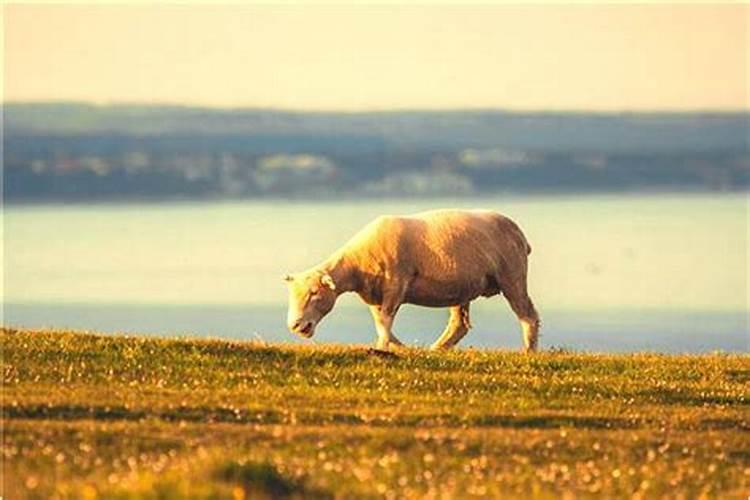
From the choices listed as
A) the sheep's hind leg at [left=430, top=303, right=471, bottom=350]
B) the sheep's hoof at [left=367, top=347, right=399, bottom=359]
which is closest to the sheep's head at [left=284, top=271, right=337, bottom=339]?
the sheep's hind leg at [left=430, top=303, right=471, bottom=350]

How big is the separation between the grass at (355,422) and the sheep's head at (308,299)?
13.8 ft

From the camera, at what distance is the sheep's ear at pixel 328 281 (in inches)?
1542

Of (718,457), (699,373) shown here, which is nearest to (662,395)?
(699,373)

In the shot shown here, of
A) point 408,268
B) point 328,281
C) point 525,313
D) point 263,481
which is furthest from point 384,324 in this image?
point 263,481

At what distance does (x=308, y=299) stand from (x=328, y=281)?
0.52 meters

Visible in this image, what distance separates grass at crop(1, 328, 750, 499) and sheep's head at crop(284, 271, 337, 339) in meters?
4.22

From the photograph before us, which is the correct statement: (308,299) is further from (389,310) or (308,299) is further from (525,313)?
(525,313)

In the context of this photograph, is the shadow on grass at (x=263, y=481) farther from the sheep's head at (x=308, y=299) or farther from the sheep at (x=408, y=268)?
the sheep's head at (x=308, y=299)

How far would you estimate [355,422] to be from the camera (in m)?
28.7

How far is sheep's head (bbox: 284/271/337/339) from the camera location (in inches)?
1551

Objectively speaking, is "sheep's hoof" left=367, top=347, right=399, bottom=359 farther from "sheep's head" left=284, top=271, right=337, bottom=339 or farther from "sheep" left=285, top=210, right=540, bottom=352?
"sheep's head" left=284, top=271, right=337, bottom=339

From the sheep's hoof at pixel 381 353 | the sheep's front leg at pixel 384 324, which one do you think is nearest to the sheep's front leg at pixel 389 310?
the sheep's front leg at pixel 384 324

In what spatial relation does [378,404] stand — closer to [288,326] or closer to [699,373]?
[699,373]

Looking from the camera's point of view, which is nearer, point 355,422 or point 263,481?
point 263,481
